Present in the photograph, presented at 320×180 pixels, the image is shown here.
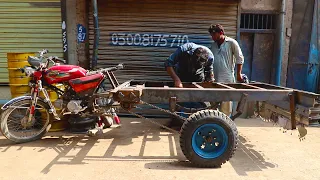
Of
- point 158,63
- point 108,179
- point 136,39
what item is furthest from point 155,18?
point 108,179

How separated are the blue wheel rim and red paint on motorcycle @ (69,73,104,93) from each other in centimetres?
178

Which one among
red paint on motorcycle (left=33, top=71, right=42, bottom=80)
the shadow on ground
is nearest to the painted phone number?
the shadow on ground

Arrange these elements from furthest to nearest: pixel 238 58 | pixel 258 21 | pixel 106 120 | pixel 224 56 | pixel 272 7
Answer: pixel 258 21, pixel 272 7, pixel 224 56, pixel 238 58, pixel 106 120

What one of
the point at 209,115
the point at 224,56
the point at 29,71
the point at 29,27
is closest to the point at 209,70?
the point at 224,56

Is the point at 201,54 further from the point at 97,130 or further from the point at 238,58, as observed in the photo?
the point at 97,130

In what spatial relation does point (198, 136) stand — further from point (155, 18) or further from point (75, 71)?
point (155, 18)

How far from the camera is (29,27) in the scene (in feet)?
19.5

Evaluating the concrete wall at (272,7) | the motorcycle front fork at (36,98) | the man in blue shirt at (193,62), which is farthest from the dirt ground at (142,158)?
the concrete wall at (272,7)

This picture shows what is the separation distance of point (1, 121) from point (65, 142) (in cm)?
100

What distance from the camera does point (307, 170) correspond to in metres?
3.34

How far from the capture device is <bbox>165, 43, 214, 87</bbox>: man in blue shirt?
180 inches

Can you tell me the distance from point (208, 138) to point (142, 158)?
964 mm

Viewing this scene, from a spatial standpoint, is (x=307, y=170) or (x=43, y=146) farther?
(x=43, y=146)

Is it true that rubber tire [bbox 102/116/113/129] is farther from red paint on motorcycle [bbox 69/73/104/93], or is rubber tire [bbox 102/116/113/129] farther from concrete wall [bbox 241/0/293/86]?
concrete wall [bbox 241/0/293/86]
